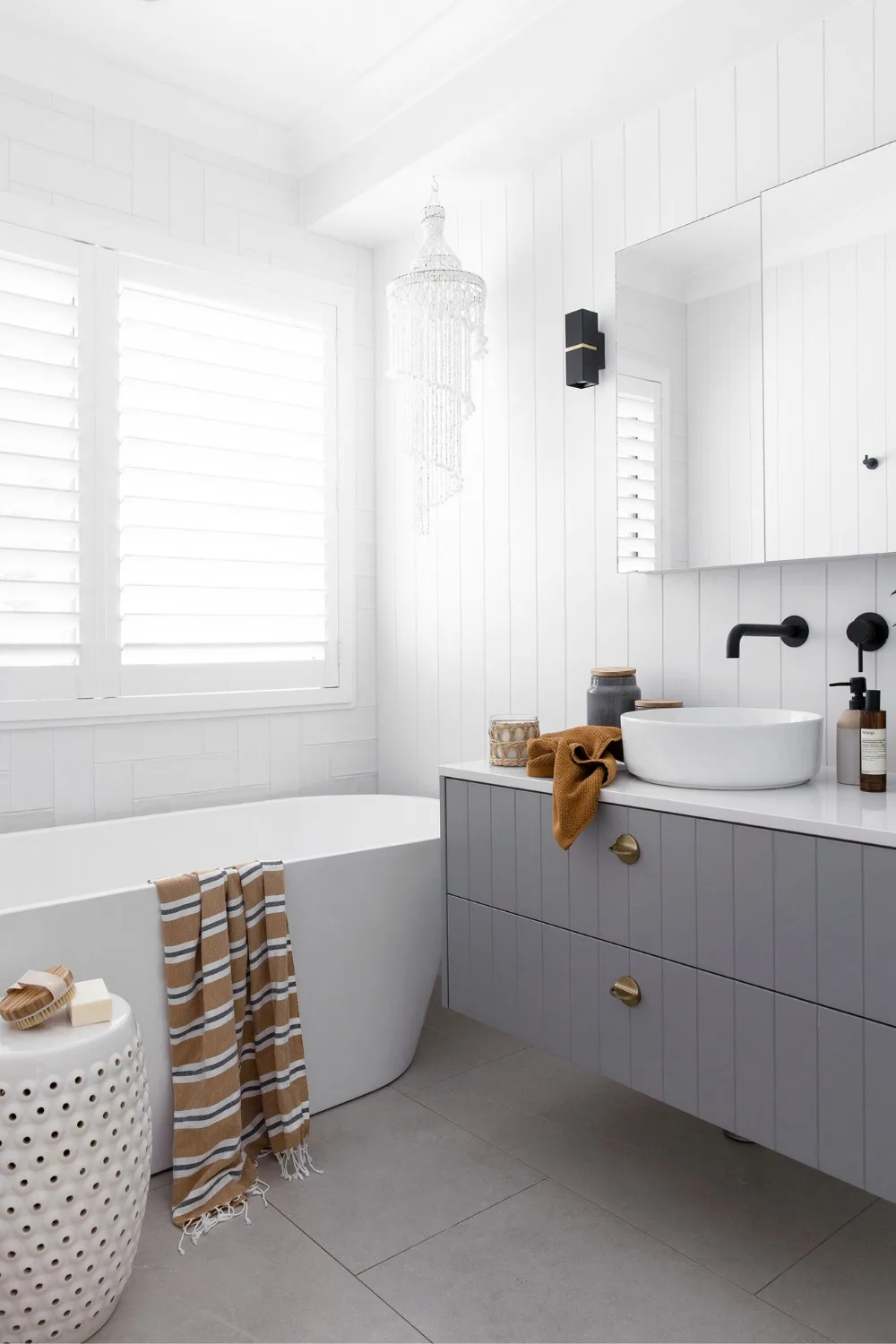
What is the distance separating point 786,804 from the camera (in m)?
1.66

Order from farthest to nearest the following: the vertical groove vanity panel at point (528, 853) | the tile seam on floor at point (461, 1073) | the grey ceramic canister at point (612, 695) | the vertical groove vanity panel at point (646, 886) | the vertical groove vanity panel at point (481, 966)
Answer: the tile seam on floor at point (461, 1073), the grey ceramic canister at point (612, 695), the vertical groove vanity panel at point (481, 966), the vertical groove vanity panel at point (528, 853), the vertical groove vanity panel at point (646, 886)

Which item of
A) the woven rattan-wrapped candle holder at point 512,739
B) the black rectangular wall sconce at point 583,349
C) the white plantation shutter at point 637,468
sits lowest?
the woven rattan-wrapped candle holder at point 512,739

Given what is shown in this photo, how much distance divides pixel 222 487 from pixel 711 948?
2.12 meters

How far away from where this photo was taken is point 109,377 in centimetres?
280

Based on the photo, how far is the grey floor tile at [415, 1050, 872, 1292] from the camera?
1774 mm

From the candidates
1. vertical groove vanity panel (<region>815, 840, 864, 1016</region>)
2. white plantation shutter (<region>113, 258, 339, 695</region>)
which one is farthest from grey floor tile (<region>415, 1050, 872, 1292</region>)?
white plantation shutter (<region>113, 258, 339, 695</region>)

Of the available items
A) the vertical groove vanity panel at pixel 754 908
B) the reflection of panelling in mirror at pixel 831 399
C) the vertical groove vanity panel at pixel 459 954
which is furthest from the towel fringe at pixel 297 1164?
the reflection of panelling in mirror at pixel 831 399

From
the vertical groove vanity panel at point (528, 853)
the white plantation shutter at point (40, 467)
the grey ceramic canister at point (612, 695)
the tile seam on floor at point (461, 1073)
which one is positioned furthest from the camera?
the white plantation shutter at point (40, 467)

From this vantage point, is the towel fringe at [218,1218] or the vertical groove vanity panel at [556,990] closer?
the towel fringe at [218,1218]

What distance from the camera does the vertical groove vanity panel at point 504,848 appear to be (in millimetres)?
2070

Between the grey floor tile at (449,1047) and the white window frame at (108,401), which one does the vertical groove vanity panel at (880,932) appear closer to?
the grey floor tile at (449,1047)

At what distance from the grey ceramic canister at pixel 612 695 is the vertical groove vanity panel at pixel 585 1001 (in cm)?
46

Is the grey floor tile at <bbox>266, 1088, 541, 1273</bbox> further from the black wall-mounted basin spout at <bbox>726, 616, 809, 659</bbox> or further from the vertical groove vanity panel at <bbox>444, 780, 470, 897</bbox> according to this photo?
the black wall-mounted basin spout at <bbox>726, 616, 809, 659</bbox>

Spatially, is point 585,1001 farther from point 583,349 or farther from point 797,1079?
point 583,349
